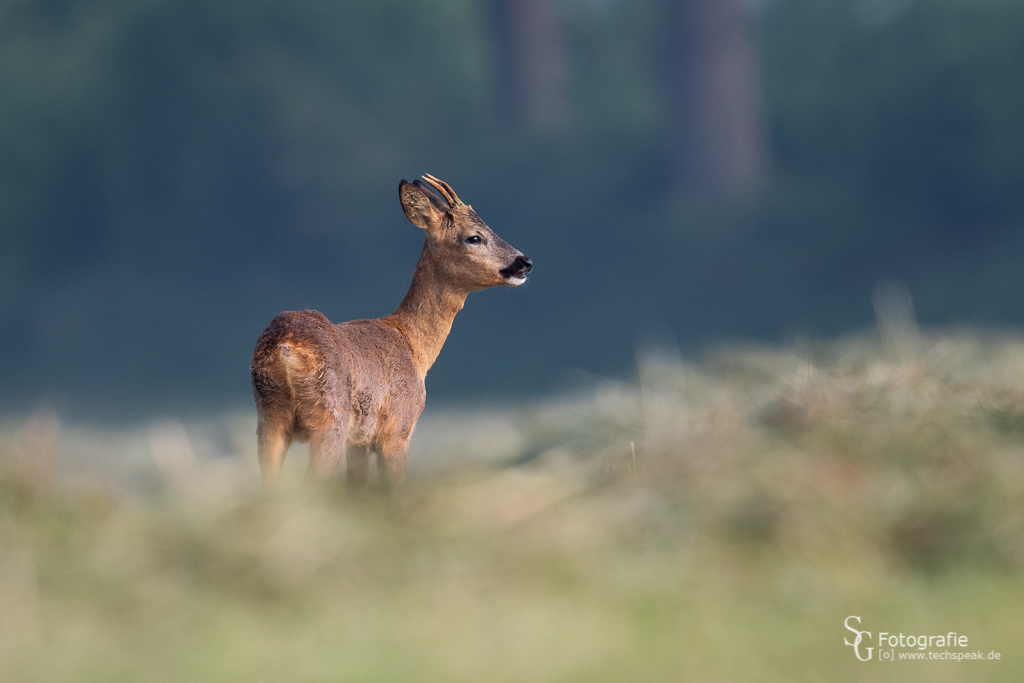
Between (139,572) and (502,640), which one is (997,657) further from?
(139,572)

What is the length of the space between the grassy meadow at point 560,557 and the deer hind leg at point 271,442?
2.20 ft

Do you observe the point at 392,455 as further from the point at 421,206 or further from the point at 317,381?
the point at 421,206

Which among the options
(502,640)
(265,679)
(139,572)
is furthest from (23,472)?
(502,640)

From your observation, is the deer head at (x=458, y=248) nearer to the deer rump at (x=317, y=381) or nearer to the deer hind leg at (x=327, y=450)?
the deer rump at (x=317, y=381)

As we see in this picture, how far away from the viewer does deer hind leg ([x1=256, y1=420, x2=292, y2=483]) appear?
4.28 m

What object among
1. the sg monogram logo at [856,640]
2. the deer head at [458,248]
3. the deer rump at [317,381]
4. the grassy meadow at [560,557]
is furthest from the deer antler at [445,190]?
the sg monogram logo at [856,640]

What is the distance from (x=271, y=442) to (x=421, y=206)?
1.53 meters

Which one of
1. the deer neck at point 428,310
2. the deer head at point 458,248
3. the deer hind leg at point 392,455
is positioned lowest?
the deer hind leg at point 392,455

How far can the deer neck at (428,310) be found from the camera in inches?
209

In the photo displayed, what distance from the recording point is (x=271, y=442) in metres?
4.30

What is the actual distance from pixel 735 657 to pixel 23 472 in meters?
2.24

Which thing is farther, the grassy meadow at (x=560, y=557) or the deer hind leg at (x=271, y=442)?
the deer hind leg at (x=271, y=442)

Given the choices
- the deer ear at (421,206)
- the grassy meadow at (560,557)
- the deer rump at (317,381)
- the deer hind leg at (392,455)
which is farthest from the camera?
the deer ear at (421,206)

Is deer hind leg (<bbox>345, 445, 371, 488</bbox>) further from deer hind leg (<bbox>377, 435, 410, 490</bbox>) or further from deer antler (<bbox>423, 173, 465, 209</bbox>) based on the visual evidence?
deer antler (<bbox>423, 173, 465, 209</bbox>)
